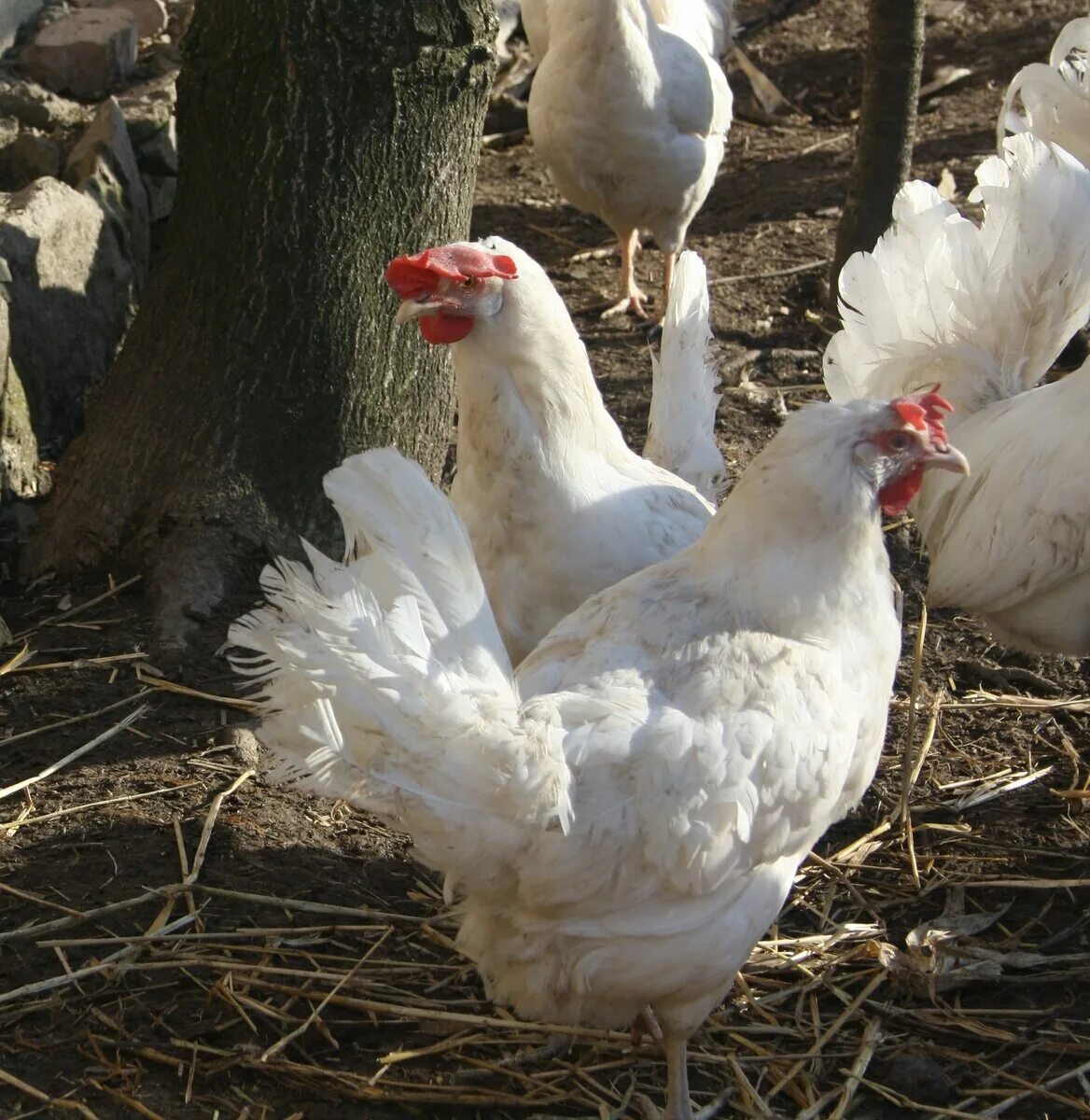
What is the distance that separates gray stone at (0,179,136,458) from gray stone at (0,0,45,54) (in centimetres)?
179

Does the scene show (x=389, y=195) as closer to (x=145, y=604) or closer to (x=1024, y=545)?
(x=145, y=604)

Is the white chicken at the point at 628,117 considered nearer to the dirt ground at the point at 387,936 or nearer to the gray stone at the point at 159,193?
the gray stone at the point at 159,193

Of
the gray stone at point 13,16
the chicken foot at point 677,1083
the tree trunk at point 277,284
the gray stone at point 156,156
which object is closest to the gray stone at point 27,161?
the gray stone at point 156,156

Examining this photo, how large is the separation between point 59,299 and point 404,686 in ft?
12.0

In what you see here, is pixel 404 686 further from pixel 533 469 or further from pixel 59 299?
pixel 59 299

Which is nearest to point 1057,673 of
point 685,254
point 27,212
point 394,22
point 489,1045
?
point 685,254

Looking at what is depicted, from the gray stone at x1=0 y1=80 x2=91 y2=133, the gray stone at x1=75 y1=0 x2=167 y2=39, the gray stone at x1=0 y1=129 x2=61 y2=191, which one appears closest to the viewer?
the gray stone at x1=0 y1=129 x2=61 y2=191

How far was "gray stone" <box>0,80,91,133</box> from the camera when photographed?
6.58 m

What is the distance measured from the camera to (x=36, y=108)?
6.60 m

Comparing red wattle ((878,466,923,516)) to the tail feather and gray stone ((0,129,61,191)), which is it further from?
gray stone ((0,129,61,191))

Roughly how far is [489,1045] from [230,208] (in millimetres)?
2718

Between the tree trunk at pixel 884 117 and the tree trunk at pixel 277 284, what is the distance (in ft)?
8.57

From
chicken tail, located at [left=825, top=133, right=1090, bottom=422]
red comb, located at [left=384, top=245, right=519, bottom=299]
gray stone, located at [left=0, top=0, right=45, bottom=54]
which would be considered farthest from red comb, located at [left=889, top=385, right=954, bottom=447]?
gray stone, located at [left=0, top=0, right=45, bottom=54]

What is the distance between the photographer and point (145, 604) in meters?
4.52
